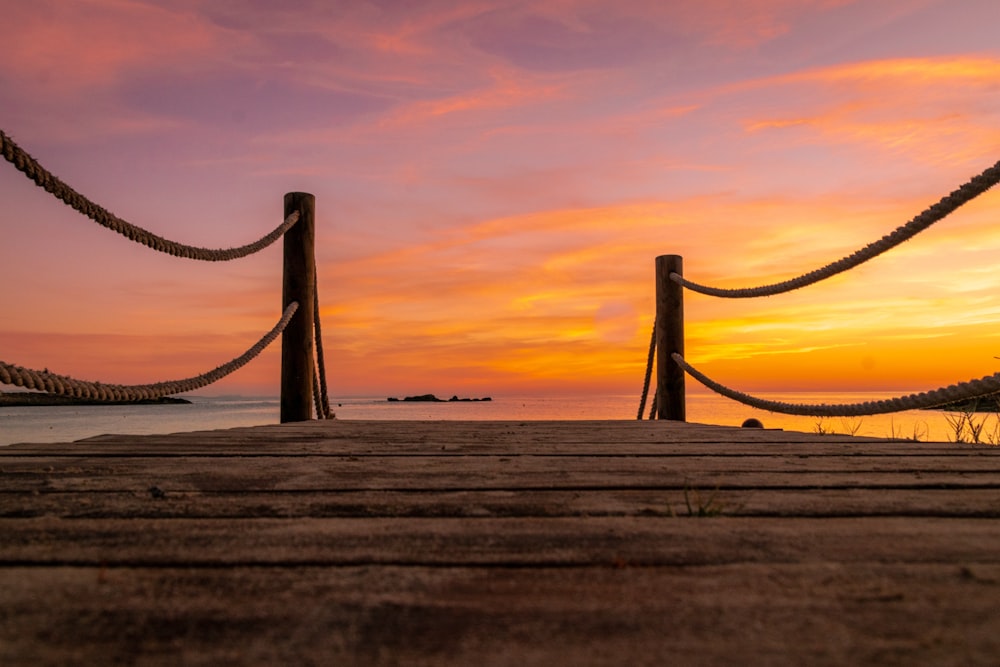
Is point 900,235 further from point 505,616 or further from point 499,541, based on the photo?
point 505,616

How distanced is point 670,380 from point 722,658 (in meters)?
5.16

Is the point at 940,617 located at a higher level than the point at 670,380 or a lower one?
lower

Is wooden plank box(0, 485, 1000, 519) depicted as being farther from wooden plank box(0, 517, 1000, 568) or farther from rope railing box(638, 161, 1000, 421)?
rope railing box(638, 161, 1000, 421)

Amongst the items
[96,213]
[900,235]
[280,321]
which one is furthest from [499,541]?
[280,321]

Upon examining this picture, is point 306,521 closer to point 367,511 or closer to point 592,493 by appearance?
point 367,511

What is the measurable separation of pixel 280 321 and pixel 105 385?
2.10 meters

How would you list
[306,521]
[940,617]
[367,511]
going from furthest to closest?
[367,511] < [306,521] < [940,617]

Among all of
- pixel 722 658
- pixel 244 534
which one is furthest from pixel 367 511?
pixel 722 658

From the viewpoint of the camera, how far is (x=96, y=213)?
2.76m

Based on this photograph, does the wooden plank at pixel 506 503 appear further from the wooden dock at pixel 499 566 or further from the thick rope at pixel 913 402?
the thick rope at pixel 913 402

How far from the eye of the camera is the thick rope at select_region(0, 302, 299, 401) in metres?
2.21

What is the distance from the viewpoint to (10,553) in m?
1.26

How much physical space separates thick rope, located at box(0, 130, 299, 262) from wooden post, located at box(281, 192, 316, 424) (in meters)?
0.98

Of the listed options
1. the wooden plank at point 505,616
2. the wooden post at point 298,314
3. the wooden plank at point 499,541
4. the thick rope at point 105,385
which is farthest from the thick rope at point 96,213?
the wooden plank at point 505,616
